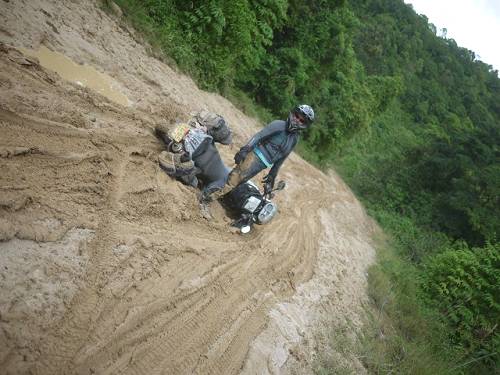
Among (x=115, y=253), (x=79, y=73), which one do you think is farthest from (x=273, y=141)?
(x=79, y=73)

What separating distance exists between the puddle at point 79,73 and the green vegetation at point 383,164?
3.46 m

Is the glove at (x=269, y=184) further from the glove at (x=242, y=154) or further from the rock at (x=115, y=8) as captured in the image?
the rock at (x=115, y=8)

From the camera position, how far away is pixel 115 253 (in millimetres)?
3920

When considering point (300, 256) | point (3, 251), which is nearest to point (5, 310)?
point (3, 251)

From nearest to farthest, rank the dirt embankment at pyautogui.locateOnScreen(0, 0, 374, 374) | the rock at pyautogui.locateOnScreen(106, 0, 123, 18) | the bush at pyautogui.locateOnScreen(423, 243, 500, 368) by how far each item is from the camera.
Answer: the dirt embankment at pyautogui.locateOnScreen(0, 0, 374, 374) → the bush at pyautogui.locateOnScreen(423, 243, 500, 368) → the rock at pyautogui.locateOnScreen(106, 0, 123, 18)

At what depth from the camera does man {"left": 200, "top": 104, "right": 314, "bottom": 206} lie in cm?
573

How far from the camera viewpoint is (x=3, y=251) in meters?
3.17

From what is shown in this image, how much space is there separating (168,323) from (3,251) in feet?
5.28

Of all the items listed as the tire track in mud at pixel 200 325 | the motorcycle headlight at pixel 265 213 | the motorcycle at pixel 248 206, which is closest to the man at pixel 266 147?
the motorcycle at pixel 248 206

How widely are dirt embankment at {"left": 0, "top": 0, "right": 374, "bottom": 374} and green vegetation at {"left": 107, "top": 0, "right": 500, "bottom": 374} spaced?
153 cm

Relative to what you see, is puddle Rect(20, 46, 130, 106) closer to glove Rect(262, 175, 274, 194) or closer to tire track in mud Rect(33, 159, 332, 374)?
glove Rect(262, 175, 274, 194)

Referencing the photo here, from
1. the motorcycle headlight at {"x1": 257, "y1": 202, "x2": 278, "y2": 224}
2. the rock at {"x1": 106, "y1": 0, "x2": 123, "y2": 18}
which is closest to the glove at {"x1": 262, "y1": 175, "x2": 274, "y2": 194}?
the motorcycle headlight at {"x1": 257, "y1": 202, "x2": 278, "y2": 224}

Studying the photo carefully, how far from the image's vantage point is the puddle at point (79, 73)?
18.4 ft

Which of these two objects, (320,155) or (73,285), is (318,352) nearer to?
(73,285)
